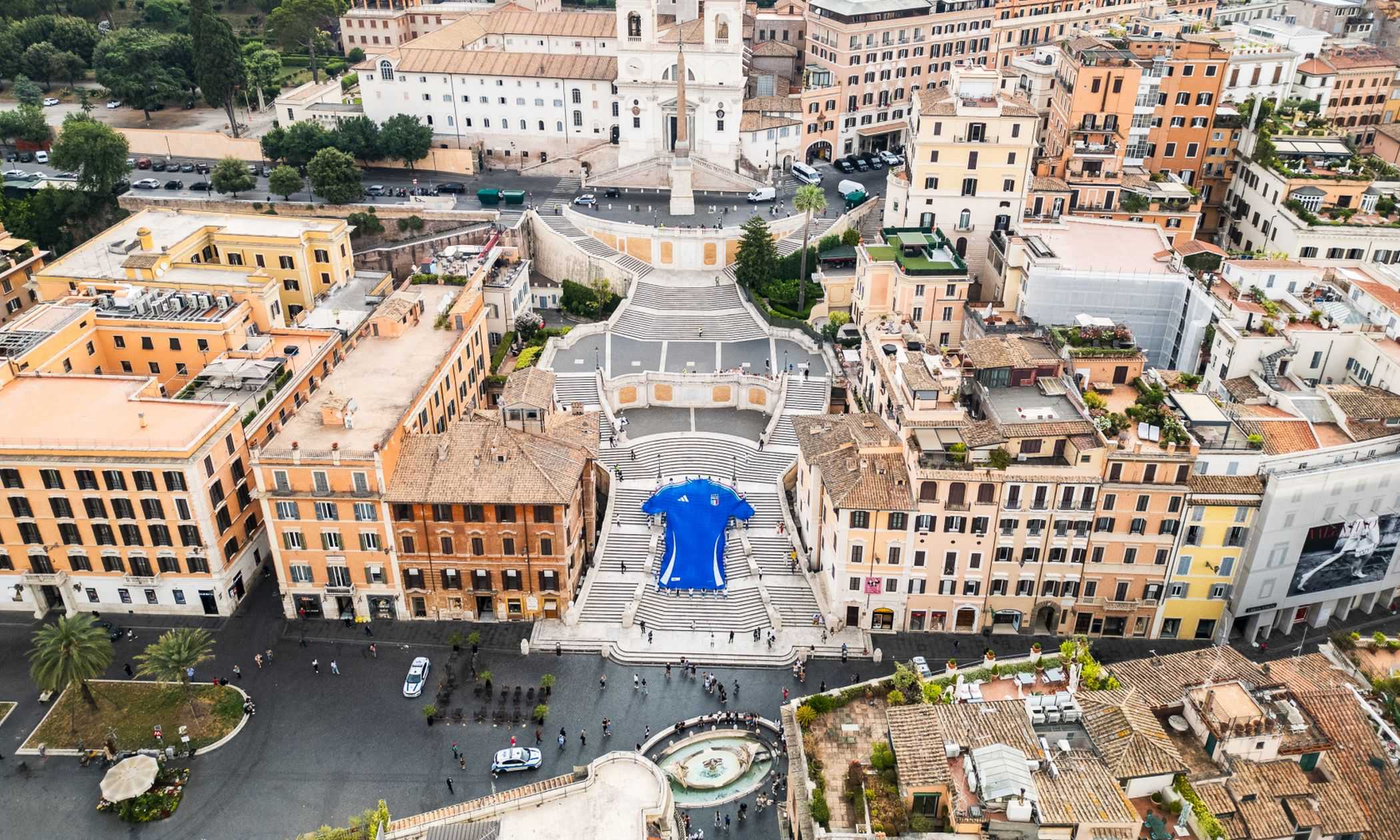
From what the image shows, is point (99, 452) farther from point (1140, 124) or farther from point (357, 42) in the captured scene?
point (357, 42)

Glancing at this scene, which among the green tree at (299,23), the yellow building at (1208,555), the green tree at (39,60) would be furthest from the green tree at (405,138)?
the yellow building at (1208,555)

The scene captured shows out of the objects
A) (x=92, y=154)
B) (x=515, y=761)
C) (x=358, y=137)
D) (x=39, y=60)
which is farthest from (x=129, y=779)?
(x=39, y=60)

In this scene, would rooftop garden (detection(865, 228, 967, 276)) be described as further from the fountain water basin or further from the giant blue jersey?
the fountain water basin

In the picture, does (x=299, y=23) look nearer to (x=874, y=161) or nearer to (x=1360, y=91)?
(x=874, y=161)

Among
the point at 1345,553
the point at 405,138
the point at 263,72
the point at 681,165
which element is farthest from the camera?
the point at 263,72

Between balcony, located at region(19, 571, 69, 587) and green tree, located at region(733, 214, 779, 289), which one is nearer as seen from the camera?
balcony, located at region(19, 571, 69, 587)

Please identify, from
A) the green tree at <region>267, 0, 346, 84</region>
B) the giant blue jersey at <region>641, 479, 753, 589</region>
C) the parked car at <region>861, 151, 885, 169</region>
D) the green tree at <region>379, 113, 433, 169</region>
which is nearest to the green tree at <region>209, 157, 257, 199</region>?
the green tree at <region>379, 113, 433, 169</region>

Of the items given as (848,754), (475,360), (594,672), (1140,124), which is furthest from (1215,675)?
(1140,124)
